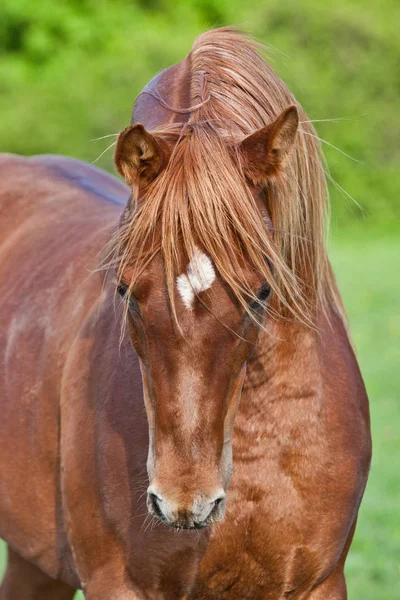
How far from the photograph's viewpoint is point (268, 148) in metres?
2.40

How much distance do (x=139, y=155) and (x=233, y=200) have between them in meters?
0.26

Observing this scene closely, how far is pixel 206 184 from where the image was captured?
2.36 metres

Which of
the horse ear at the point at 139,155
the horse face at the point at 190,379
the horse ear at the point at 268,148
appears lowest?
the horse face at the point at 190,379

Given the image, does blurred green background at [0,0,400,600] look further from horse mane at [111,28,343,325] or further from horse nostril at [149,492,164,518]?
horse nostril at [149,492,164,518]

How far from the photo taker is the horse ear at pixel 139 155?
234 centimetres

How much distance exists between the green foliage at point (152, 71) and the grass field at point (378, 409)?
5768mm

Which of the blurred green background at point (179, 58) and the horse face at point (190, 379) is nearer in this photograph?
the horse face at point (190, 379)

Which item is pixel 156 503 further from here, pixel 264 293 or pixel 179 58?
pixel 179 58

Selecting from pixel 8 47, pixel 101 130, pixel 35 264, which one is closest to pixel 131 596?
pixel 35 264

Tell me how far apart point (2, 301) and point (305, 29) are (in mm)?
25423

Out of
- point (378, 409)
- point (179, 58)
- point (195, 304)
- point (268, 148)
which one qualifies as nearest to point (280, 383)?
Result: point (195, 304)

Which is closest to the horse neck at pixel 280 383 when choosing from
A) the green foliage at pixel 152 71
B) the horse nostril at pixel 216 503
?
the horse nostril at pixel 216 503

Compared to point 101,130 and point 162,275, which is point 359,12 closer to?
point 101,130

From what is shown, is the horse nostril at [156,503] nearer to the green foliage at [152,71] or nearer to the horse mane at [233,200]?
the horse mane at [233,200]
